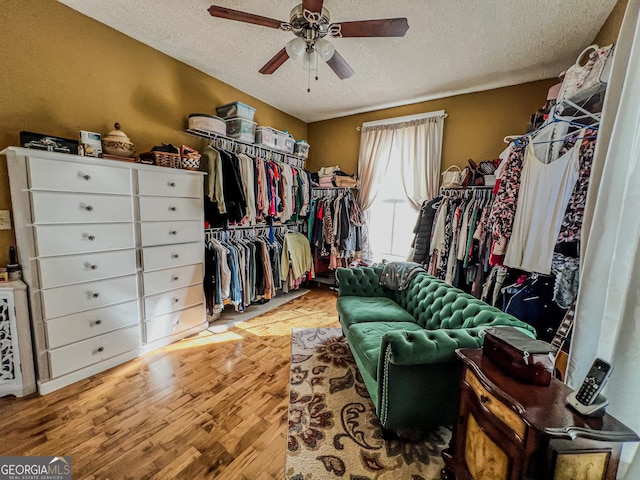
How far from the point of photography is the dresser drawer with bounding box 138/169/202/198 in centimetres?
215

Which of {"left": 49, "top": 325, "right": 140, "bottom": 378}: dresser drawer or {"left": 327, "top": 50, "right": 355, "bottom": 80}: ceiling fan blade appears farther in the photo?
{"left": 327, "top": 50, "right": 355, "bottom": 80}: ceiling fan blade

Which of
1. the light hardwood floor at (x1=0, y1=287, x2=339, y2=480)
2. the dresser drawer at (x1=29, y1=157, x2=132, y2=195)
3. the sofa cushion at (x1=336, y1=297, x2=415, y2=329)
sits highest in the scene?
the dresser drawer at (x1=29, y1=157, x2=132, y2=195)

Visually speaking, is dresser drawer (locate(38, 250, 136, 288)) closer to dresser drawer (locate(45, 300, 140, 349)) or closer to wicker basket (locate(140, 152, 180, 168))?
dresser drawer (locate(45, 300, 140, 349))

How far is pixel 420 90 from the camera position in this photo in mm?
3146

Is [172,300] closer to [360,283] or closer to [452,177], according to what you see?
[360,283]

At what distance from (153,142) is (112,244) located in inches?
46.2

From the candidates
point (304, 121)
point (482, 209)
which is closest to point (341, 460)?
point (482, 209)

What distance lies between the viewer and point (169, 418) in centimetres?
159

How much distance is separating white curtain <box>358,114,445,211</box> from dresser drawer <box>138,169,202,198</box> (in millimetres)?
2369

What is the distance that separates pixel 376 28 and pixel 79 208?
2317 mm

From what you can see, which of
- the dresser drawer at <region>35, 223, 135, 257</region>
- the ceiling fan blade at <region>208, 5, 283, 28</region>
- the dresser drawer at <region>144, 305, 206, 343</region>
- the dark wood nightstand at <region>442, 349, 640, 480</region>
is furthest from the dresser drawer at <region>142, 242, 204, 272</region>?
the dark wood nightstand at <region>442, 349, 640, 480</region>

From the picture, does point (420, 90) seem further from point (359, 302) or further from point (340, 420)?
point (340, 420)

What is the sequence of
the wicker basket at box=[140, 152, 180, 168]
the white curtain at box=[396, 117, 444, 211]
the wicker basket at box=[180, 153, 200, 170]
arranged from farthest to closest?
the white curtain at box=[396, 117, 444, 211] → the wicker basket at box=[180, 153, 200, 170] → the wicker basket at box=[140, 152, 180, 168]

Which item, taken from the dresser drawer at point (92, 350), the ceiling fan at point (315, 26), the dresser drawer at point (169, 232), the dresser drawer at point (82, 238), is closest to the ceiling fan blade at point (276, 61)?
the ceiling fan at point (315, 26)
